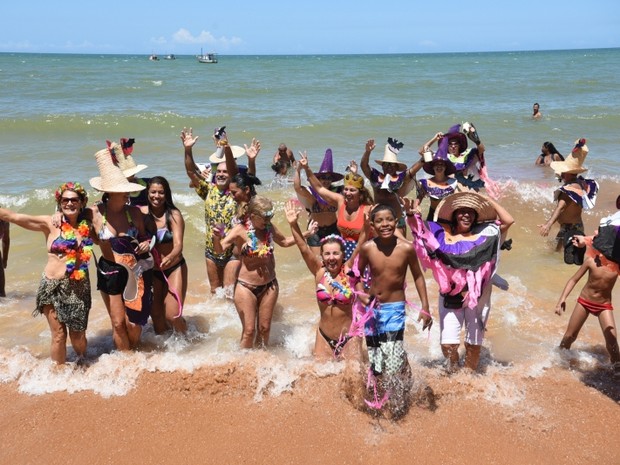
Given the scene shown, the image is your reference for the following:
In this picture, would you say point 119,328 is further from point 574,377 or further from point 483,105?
point 483,105

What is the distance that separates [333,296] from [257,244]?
0.90m

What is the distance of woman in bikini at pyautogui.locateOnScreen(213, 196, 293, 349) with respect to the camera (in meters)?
5.16

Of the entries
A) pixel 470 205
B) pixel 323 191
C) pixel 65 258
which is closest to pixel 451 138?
pixel 323 191

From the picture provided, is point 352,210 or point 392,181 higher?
point 392,181

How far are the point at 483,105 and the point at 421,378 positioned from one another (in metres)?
24.0

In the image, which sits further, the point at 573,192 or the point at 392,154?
the point at 573,192

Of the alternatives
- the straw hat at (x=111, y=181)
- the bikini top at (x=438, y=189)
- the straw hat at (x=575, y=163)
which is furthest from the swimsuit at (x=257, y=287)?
the straw hat at (x=575, y=163)

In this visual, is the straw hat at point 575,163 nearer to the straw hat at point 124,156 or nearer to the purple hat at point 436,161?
the purple hat at point 436,161

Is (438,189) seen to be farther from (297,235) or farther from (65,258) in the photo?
(65,258)

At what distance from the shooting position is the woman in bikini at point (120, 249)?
491cm

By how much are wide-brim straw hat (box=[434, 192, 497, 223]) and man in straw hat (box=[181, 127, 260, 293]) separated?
2473 mm

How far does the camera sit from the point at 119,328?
5223mm

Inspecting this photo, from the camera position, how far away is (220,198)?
21.0 ft

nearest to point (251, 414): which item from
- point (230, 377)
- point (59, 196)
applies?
point (230, 377)
